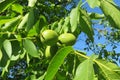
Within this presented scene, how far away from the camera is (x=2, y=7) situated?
5.99ft

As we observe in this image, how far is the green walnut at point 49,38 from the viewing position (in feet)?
6.07

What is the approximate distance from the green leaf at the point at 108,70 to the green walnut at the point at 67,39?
0.91 feet

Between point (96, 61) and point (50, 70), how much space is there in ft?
0.87

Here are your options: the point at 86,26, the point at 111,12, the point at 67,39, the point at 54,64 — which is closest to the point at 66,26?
the point at 67,39

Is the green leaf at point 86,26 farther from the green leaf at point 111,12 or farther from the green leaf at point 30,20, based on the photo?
the green leaf at point 30,20

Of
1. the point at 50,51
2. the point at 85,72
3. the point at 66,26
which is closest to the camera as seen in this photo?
the point at 85,72

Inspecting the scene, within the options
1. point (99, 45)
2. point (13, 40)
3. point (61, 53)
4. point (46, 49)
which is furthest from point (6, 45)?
point (99, 45)

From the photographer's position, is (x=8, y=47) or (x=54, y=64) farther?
(x=8, y=47)

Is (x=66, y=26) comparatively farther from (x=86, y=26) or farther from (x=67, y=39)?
(x=86, y=26)

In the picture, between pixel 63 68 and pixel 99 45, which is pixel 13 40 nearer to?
pixel 63 68

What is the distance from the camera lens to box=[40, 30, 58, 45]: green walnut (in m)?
1.85

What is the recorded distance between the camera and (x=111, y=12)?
5.53ft

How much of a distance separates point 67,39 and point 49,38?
100 mm

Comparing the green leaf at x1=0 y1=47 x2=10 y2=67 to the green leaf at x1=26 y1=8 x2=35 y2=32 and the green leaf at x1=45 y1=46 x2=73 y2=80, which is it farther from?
the green leaf at x1=45 y1=46 x2=73 y2=80
